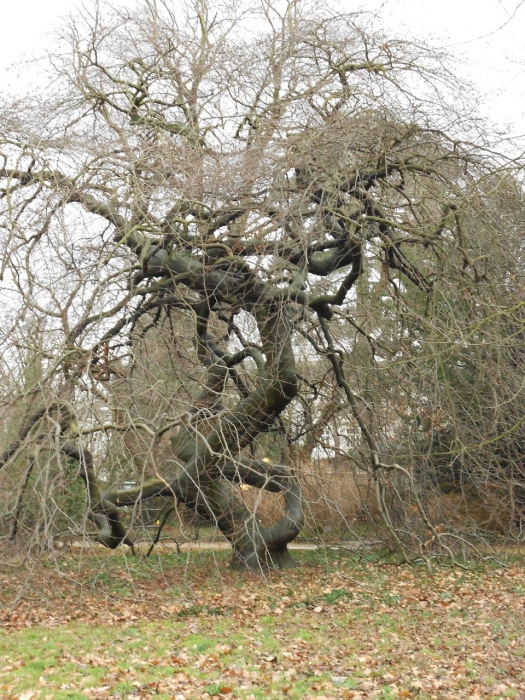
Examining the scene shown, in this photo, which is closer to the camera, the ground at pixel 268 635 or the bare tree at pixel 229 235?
the ground at pixel 268 635

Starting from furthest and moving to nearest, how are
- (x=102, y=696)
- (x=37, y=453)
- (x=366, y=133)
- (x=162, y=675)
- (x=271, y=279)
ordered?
(x=271, y=279) < (x=366, y=133) < (x=37, y=453) < (x=162, y=675) < (x=102, y=696)

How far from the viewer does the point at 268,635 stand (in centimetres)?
637

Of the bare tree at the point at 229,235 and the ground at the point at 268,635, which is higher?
the bare tree at the point at 229,235

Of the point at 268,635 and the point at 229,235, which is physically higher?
the point at 229,235

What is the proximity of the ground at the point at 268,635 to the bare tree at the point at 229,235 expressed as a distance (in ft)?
2.58

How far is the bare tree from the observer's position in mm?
7586

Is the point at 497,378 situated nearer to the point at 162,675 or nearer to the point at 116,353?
the point at 116,353

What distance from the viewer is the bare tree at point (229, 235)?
759cm

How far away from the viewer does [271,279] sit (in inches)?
352

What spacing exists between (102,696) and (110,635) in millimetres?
1826

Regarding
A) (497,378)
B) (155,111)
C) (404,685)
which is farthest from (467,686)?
(155,111)

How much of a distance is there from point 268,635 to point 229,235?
406cm

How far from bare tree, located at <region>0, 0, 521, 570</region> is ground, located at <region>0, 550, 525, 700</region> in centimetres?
79

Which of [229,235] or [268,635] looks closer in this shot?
[268,635]
